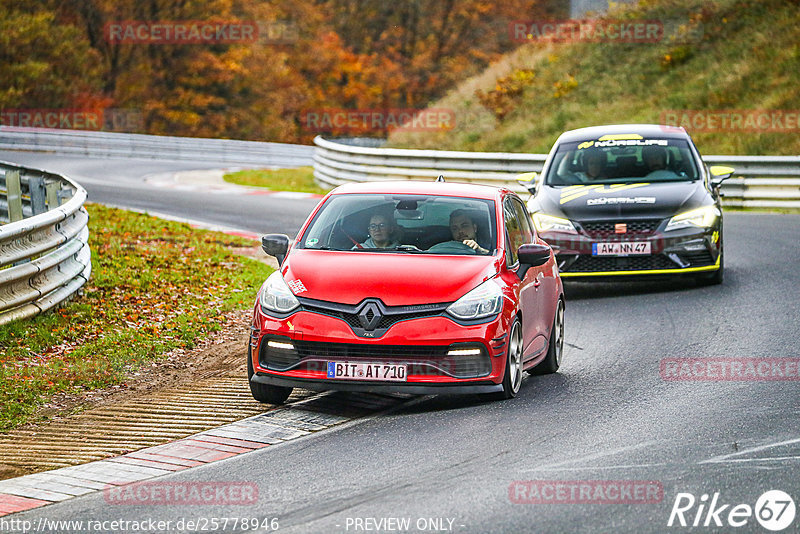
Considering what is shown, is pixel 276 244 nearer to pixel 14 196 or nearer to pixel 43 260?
pixel 43 260

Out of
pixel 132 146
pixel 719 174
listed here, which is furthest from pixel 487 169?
pixel 132 146

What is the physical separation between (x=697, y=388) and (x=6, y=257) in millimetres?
5751

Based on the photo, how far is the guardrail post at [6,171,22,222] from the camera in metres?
14.9

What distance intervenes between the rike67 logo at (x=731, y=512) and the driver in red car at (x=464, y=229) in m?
3.30

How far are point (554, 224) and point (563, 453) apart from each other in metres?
6.57

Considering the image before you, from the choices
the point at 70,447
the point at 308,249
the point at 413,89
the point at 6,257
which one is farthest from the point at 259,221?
the point at 413,89

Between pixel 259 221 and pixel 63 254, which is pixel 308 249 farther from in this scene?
pixel 259 221

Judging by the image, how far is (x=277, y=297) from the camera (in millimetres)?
8156

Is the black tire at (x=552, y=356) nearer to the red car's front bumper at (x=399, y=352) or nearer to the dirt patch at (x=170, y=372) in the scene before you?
the red car's front bumper at (x=399, y=352)

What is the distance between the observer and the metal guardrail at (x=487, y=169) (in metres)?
22.9

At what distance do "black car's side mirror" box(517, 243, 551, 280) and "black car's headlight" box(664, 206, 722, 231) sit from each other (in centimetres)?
455

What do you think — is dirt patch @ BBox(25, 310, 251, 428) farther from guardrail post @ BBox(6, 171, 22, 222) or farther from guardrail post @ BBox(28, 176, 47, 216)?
guardrail post @ BBox(28, 176, 47, 216)

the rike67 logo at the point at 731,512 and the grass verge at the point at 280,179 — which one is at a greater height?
the rike67 logo at the point at 731,512

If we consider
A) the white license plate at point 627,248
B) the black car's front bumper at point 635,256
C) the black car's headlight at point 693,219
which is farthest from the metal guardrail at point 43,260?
the black car's headlight at point 693,219
